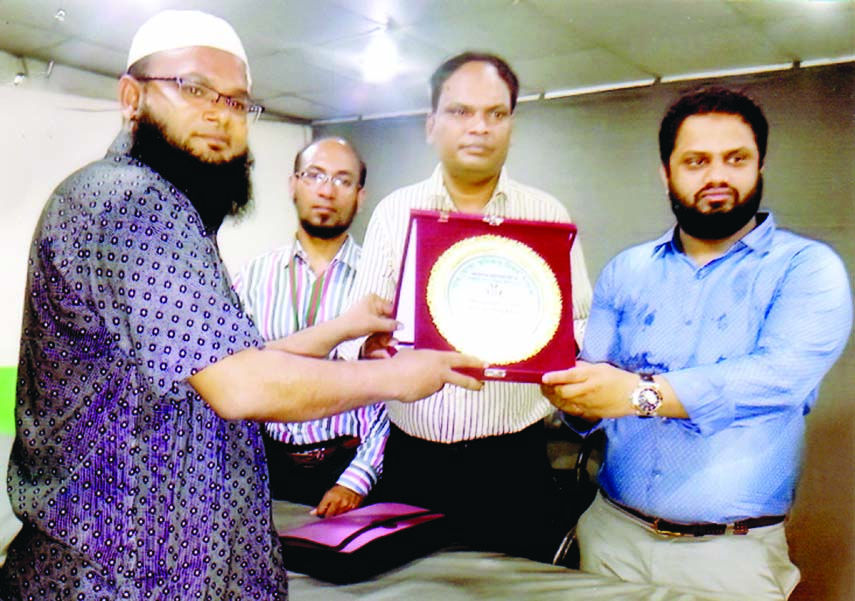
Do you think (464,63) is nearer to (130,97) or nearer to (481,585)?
(130,97)

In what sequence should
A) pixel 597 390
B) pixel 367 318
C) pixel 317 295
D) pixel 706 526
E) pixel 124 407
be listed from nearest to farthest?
1. pixel 124 407
2. pixel 597 390
3. pixel 706 526
4. pixel 367 318
5. pixel 317 295

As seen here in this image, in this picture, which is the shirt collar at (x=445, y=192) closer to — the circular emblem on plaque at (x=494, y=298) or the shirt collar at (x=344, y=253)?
the shirt collar at (x=344, y=253)

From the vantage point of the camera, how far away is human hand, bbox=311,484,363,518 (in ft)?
4.35

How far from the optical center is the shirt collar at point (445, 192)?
1.39 metres

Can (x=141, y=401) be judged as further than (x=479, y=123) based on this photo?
No

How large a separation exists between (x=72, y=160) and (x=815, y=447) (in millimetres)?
1612

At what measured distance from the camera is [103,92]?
135 centimetres

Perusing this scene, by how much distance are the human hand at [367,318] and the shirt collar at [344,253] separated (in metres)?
0.18

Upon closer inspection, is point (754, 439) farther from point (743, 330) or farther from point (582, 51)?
point (582, 51)

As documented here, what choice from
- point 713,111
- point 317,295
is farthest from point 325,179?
point 713,111

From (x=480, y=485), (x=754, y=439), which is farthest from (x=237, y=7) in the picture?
(x=754, y=439)

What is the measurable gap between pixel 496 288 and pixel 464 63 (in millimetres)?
634

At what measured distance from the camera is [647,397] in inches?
41.6

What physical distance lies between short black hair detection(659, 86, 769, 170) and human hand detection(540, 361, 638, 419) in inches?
16.7
